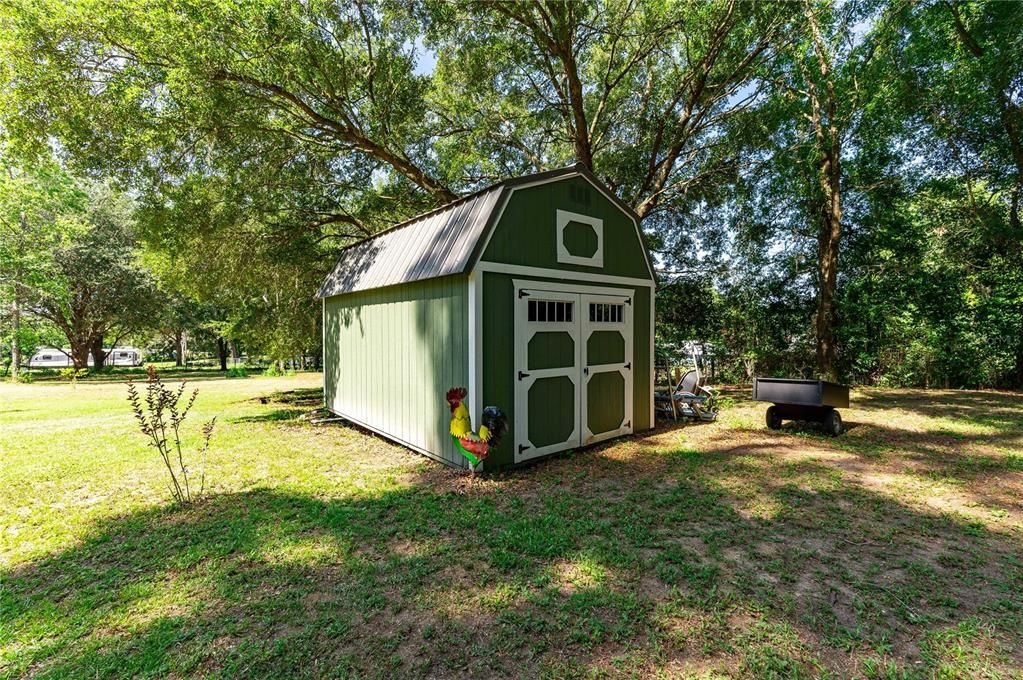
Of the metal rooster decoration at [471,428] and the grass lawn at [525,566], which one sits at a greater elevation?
the metal rooster decoration at [471,428]

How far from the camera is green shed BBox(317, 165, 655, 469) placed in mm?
5020

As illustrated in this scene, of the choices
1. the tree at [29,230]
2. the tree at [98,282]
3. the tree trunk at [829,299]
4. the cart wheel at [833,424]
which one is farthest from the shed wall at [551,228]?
the tree at [98,282]

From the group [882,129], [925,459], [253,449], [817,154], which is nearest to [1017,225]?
[882,129]

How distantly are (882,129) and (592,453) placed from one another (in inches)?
416

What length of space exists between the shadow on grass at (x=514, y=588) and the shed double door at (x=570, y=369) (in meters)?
1.40

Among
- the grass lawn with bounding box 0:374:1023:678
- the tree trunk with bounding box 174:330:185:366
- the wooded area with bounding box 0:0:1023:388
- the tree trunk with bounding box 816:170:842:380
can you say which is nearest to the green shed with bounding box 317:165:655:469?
the grass lawn with bounding box 0:374:1023:678

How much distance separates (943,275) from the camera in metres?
11.4

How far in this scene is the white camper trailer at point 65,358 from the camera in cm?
2820

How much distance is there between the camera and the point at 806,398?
244 inches

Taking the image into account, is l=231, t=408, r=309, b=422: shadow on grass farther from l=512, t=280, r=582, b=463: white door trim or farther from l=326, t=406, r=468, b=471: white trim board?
l=512, t=280, r=582, b=463: white door trim

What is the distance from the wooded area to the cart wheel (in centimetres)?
575

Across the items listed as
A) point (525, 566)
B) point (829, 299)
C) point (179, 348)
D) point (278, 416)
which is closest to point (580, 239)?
point (525, 566)

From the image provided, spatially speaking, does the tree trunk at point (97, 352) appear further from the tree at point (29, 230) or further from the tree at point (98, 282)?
the tree at point (29, 230)

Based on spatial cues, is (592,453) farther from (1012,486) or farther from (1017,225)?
(1017,225)
